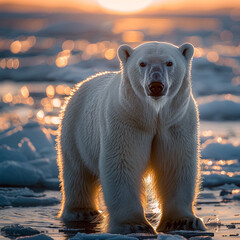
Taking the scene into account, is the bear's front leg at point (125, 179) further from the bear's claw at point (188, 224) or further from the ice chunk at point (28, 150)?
the ice chunk at point (28, 150)

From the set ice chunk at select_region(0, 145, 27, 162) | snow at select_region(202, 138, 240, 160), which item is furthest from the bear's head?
snow at select_region(202, 138, 240, 160)

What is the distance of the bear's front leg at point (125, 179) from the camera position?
4477 millimetres

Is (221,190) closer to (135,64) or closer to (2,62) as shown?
(135,64)

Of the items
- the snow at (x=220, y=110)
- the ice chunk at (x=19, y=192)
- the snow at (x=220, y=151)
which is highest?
the snow at (x=220, y=110)

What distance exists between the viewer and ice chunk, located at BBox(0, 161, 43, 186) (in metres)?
6.41

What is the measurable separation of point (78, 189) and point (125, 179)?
96cm

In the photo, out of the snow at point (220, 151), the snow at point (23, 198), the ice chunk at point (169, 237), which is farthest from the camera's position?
the snow at point (220, 151)

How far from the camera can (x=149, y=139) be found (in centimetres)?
456

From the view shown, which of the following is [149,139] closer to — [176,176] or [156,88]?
[176,176]

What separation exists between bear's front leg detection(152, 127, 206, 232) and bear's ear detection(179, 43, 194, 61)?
1.66ft

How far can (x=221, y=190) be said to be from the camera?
5996 millimetres

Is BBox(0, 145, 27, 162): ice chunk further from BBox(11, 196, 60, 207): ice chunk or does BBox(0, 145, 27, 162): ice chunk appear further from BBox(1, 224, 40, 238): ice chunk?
BBox(1, 224, 40, 238): ice chunk

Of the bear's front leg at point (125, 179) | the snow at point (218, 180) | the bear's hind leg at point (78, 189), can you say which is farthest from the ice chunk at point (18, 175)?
the bear's front leg at point (125, 179)

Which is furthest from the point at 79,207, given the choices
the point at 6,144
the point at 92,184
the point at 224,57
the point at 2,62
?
the point at 224,57
